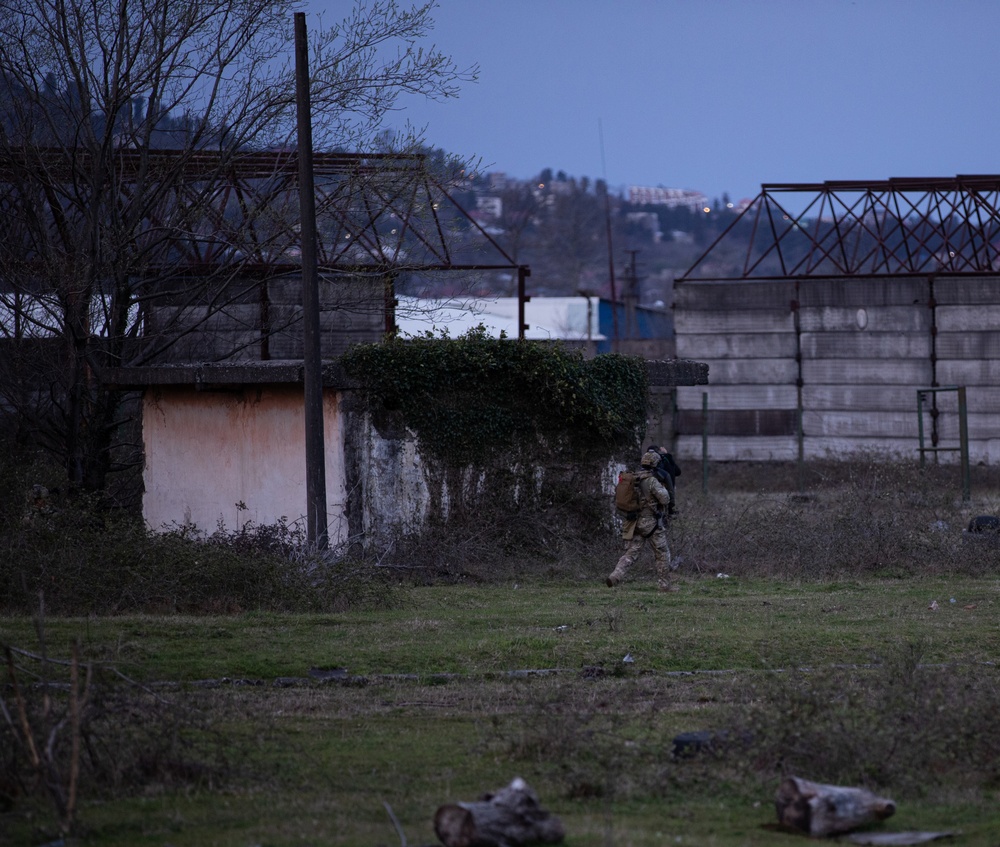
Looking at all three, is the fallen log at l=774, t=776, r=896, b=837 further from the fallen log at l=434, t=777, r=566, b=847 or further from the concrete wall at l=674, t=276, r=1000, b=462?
the concrete wall at l=674, t=276, r=1000, b=462

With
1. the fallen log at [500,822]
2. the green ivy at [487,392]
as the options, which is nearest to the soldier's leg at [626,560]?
the green ivy at [487,392]

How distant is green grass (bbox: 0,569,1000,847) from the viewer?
18.4 ft

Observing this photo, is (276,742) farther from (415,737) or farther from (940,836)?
(940,836)

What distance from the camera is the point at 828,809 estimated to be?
548 cm

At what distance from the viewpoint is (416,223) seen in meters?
19.0

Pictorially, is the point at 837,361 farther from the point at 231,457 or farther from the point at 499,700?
the point at 499,700

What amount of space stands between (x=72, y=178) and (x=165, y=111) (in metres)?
1.69

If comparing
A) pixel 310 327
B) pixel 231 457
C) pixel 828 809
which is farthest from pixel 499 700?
pixel 231 457

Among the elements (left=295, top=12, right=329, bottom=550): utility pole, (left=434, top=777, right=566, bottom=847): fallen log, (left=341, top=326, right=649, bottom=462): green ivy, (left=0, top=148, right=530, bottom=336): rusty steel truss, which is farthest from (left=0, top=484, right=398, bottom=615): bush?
(left=434, top=777, right=566, bottom=847): fallen log

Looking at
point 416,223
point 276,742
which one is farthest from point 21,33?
point 276,742

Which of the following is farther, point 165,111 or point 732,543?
point 165,111

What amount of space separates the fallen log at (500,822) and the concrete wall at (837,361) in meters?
26.8

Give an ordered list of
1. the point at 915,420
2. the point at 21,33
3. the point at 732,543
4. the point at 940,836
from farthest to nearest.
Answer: the point at 915,420 → the point at 21,33 → the point at 732,543 → the point at 940,836

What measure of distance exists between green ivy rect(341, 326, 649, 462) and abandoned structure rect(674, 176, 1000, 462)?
520 inches
